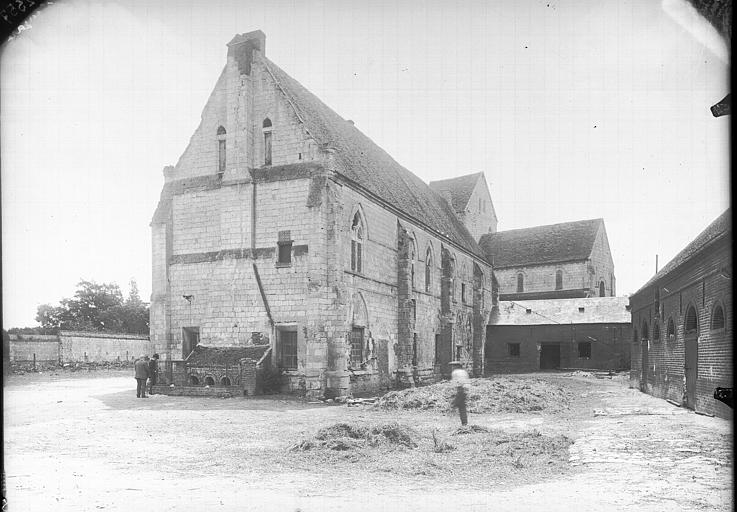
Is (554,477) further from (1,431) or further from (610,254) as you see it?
(610,254)

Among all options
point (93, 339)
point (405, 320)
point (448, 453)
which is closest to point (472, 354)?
point (405, 320)

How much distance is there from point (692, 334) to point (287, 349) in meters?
14.4

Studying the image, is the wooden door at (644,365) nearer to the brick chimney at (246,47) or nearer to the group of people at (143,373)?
the group of people at (143,373)

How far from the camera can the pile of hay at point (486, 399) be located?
19.2 metres

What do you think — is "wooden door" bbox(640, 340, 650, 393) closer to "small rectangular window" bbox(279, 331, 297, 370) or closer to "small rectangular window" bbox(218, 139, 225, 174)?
"small rectangular window" bbox(279, 331, 297, 370)

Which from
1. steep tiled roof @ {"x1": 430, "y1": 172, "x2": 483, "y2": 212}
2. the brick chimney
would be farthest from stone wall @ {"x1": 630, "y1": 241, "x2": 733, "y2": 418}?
steep tiled roof @ {"x1": 430, "y1": 172, "x2": 483, "y2": 212}

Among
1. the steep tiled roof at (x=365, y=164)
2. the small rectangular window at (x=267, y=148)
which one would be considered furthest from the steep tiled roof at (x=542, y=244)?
the small rectangular window at (x=267, y=148)

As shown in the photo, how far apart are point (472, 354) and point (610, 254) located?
80.8 feet

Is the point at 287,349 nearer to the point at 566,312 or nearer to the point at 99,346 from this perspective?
the point at 566,312

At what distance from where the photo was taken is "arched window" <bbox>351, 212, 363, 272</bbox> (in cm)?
2602

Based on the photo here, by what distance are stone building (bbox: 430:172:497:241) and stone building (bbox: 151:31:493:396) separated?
23.2m

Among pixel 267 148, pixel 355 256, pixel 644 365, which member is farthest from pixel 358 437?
pixel 644 365

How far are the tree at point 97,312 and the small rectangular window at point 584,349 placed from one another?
57084 millimetres

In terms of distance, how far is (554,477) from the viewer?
9.46 m
